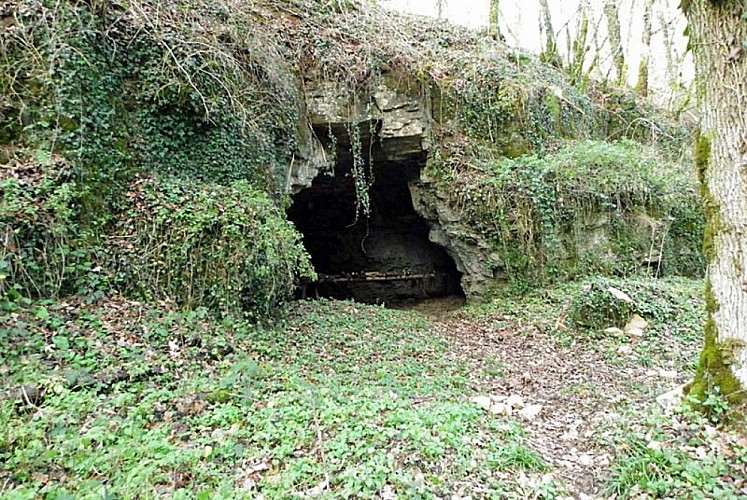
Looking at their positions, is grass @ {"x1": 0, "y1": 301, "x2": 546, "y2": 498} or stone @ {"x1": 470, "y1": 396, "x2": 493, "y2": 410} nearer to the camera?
grass @ {"x1": 0, "y1": 301, "x2": 546, "y2": 498}

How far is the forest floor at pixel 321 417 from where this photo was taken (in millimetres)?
2805

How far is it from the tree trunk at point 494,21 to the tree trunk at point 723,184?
35.1 feet

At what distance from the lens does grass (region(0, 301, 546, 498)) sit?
2.79 meters

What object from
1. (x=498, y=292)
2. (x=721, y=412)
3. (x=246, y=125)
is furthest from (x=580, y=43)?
(x=721, y=412)

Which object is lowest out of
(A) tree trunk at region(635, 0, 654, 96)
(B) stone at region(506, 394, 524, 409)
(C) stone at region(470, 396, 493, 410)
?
(B) stone at region(506, 394, 524, 409)

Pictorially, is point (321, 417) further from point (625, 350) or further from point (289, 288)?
point (625, 350)

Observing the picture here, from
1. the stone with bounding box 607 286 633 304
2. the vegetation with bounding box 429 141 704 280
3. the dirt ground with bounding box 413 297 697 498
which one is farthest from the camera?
the vegetation with bounding box 429 141 704 280

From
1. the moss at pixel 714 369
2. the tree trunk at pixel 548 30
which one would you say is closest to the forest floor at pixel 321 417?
the moss at pixel 714 369

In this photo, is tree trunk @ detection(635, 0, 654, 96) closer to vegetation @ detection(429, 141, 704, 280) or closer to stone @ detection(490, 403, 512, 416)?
vegetation @ detection(429, 141, 704, 280)

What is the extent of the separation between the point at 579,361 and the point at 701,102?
3.30 meters

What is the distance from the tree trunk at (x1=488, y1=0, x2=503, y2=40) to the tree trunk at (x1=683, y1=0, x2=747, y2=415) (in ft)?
35.1

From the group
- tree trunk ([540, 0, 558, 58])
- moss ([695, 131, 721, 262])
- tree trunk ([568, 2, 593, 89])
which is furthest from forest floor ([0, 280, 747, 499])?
tree trunk ([540, 0, 558, 58])

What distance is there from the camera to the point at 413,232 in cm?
1338

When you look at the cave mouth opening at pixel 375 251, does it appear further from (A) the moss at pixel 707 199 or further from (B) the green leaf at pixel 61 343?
(A) the moss at pixel 707 199
